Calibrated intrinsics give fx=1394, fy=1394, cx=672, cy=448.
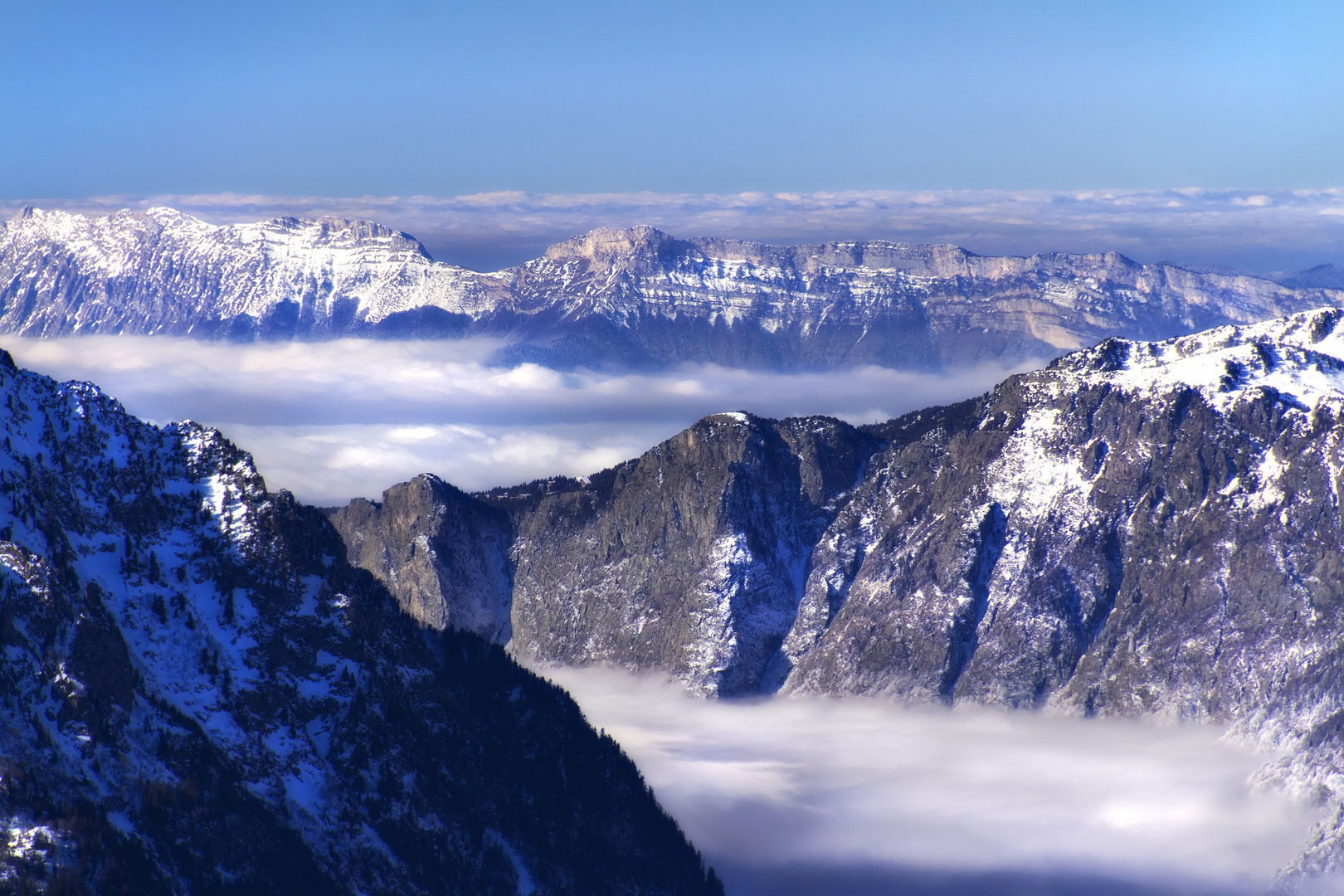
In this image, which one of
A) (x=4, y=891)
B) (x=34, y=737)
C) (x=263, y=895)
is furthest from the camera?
(x=263, y=895)

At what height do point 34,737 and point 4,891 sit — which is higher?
point 34,737

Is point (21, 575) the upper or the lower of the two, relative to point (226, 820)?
upper

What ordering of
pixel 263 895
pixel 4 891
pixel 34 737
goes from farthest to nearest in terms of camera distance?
pixel 263 895
pixel 34 737
pixel 4 891

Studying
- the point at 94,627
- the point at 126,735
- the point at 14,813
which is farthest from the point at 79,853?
the point at 94,627

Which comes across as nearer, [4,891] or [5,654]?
[4,891]

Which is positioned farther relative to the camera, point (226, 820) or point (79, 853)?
point (226, 820)

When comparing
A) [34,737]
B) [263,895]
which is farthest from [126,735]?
[263,895]

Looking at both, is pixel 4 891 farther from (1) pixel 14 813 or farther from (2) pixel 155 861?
(2) pixel 155 861

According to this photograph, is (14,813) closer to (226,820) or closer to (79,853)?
(79,853)

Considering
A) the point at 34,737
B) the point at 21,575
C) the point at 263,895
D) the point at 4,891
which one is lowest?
the point at 263,895
